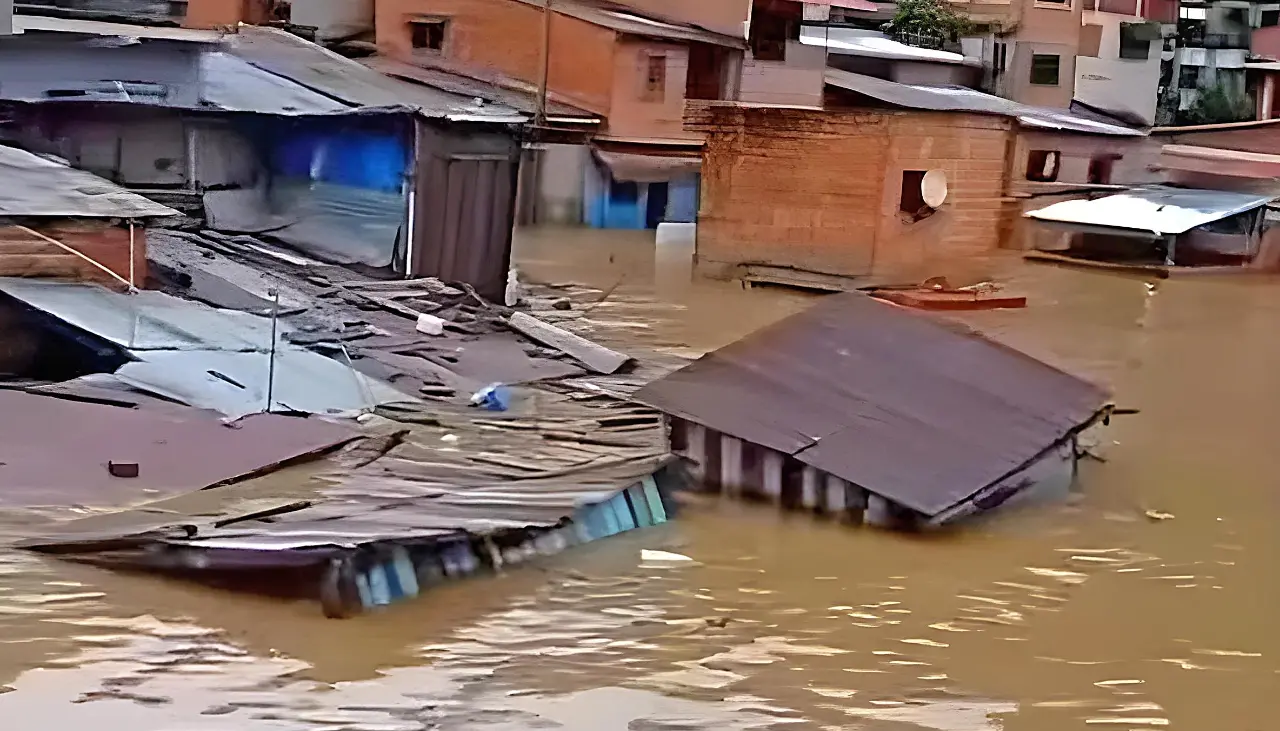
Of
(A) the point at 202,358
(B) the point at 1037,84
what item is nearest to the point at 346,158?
(A) the point at 202,358

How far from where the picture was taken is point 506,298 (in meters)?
9.09

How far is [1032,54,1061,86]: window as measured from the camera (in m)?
17.5

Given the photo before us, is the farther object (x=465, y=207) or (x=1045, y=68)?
(x=1045, y=68)

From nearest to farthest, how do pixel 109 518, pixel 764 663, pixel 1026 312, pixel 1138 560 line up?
pixel 764 663 < pixel 109 518 < pixel 1138 560 < pixel 1026 312

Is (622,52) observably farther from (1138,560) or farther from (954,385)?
(1138,560)

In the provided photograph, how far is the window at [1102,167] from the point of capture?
53.0 feet

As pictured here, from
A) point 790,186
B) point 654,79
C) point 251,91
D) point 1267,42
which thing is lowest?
point 790,186

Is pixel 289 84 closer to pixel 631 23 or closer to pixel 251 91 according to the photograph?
pixel 251 91

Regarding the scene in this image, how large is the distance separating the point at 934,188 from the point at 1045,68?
7.82m

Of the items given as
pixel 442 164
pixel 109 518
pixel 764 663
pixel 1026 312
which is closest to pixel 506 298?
pixel 442 164

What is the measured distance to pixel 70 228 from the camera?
638cm

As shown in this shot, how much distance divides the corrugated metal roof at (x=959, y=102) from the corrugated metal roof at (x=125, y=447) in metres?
7.20

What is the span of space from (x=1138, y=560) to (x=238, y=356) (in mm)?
4048

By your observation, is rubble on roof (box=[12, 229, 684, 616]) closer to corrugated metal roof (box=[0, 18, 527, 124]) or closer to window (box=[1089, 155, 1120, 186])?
corrugated metal roof (box=[0, 18, 527, 124])
